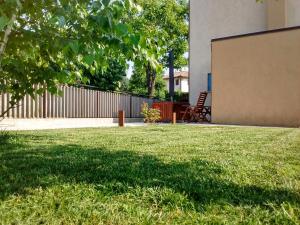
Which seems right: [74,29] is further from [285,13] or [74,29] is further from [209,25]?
[209,25]

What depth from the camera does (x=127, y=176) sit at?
131 inches

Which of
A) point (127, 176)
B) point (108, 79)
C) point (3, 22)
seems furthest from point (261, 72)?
point (108, 79)

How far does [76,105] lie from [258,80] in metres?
8.84

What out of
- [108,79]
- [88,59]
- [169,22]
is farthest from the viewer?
[169,22]

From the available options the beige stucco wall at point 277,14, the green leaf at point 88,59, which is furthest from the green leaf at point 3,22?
the beige stucco wall at point 277,14

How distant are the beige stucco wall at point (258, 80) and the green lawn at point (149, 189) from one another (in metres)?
10.7

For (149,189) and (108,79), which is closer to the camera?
(149,189)

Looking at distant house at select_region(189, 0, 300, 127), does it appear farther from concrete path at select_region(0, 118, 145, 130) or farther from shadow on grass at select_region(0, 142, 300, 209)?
shadow on grass at select_region(0, 142, 300, 209)

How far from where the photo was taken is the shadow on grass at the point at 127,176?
9.07 ft

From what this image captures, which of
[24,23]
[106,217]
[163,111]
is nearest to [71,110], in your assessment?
[163,111]

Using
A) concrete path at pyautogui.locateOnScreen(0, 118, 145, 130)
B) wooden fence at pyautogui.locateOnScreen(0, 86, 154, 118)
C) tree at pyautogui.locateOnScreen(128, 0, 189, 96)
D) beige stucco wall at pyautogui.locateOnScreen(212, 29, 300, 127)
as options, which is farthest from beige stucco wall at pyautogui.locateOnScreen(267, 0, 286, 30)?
tree at pyautogui.locateOnScreen(128, 0, 189, 96)

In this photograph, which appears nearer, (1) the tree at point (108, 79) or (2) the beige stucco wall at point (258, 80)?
(2) the beige stucco wall at point (258, 80)

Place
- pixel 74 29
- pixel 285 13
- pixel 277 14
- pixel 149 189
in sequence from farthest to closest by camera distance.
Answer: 1. pixel 277 14
2. pixel 285 13
3. pixel 74 29
4. pixel 149 189

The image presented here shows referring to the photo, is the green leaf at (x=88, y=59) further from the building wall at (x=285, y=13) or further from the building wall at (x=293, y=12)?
the building wall at (x=293, y=12)
